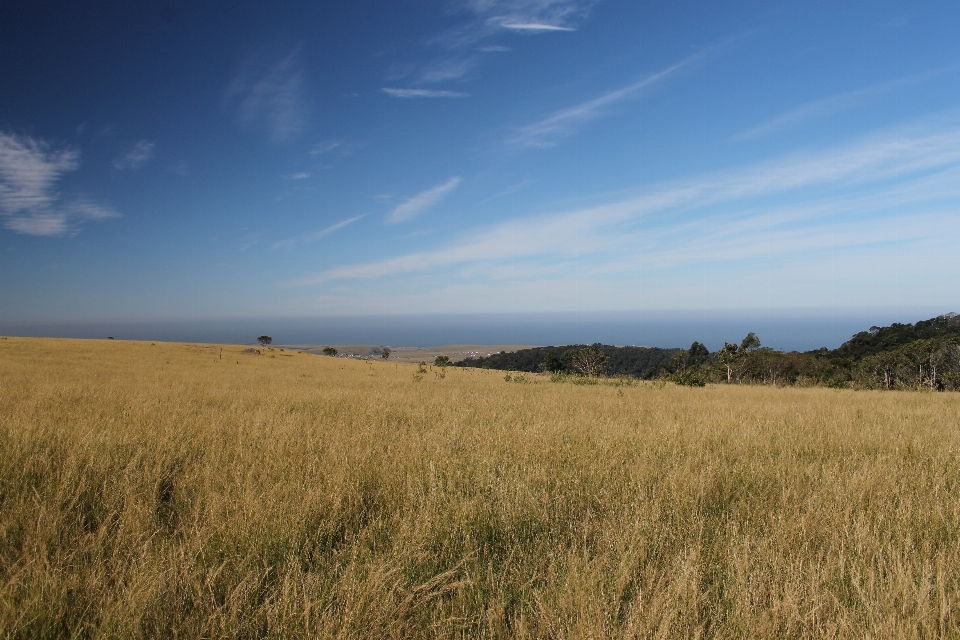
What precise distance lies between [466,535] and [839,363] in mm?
55683

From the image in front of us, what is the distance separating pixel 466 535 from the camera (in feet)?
9.94

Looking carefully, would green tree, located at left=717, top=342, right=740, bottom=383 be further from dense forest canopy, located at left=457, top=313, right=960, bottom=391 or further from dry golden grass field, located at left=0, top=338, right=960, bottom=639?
dry golden grass field, located at left=0, top=338, right=960, bottom=639

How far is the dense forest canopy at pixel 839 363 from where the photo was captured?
26.7 metres

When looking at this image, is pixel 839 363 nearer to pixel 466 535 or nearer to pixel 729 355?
pixel 729 355

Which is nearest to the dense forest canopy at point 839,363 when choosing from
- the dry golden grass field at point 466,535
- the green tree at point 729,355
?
the green tree at point 729,355

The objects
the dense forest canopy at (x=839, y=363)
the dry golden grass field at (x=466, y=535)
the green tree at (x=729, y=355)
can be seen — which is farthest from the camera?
the green tree at (x=729, y=355)

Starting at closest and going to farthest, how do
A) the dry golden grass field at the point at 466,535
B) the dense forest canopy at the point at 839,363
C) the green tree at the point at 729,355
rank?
the dry golden grass field at the point at 466,535, the dense forest canopy at the point at 839,363, the green tree at the point at 729,355

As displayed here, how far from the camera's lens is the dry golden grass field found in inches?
A: 85.7

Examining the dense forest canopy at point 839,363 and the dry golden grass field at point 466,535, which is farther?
the dense forest canopy at point 839,363

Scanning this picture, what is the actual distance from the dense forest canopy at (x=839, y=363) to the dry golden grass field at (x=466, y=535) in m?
17.4

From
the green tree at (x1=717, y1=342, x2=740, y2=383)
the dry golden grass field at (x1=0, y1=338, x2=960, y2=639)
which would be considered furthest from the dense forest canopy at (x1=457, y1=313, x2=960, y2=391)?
the dry golden grass field at (x1=0, y1=338, x2=960, y2=639)

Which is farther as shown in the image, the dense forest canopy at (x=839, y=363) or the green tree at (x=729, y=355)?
the green tree at (x=729, y=355)

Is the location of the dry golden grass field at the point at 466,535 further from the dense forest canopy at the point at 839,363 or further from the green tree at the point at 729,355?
the green tree at the point at 729,355

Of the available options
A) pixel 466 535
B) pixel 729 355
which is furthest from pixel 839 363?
pixel 466 535
